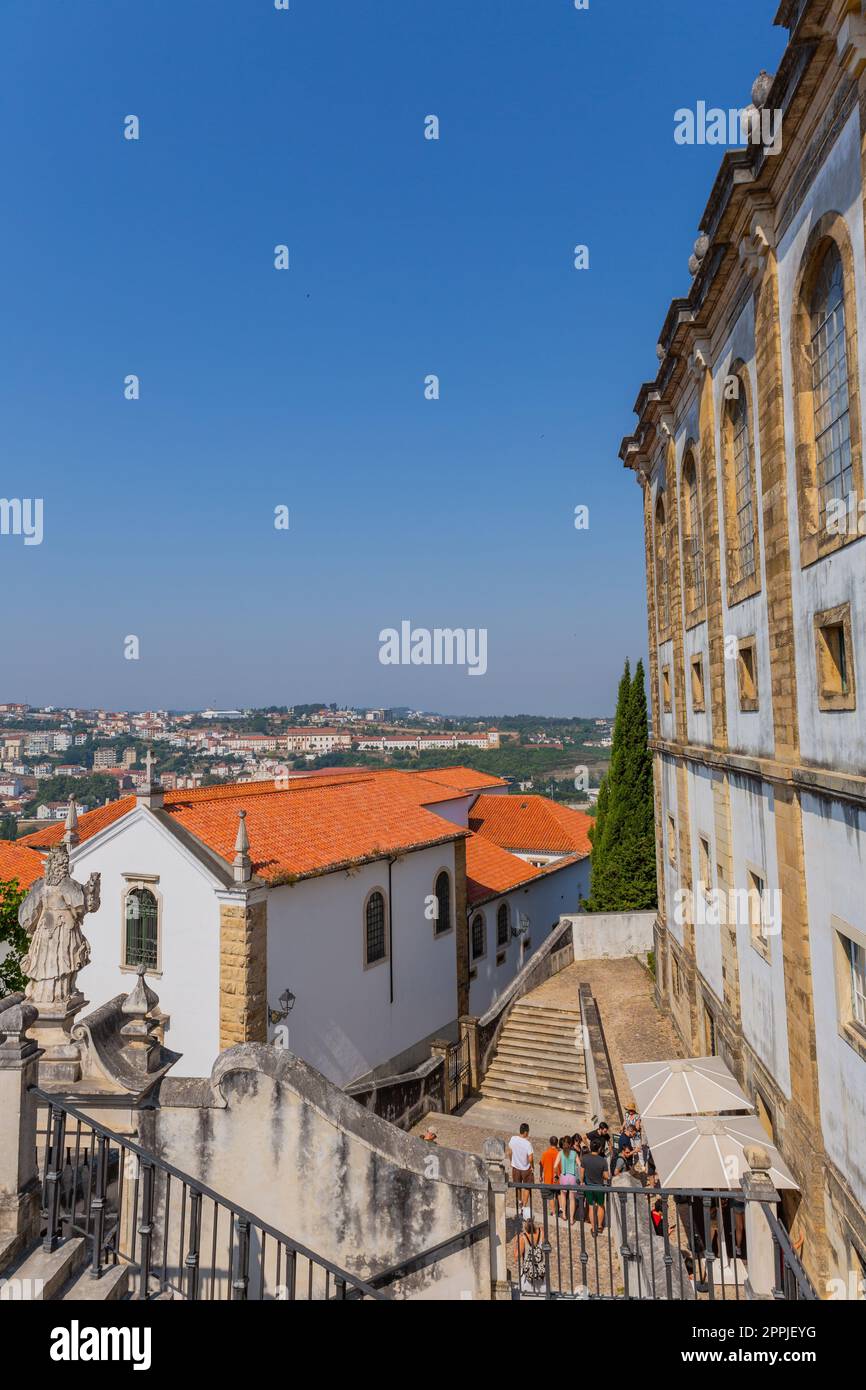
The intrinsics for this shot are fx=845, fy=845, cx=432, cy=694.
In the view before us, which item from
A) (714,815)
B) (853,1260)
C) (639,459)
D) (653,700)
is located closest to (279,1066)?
(853,1260)

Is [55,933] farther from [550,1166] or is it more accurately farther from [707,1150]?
[707,1150]

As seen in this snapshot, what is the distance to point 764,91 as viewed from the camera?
1000 centimetres

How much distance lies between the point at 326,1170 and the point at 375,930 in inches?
562

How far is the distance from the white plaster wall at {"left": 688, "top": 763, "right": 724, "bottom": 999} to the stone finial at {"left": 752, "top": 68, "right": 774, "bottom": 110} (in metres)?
10.2

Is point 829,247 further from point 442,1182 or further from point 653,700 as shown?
point 653,700

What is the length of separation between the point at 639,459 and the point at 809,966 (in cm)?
1558

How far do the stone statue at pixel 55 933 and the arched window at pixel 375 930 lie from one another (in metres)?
12.5

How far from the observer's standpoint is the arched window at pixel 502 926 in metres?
30.4

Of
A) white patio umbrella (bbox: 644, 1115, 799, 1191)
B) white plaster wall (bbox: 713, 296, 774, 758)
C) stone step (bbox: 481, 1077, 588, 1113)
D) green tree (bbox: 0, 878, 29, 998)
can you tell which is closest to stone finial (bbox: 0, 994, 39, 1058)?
white patio umbrella (bbox: 644, 1115, 799, 1191)

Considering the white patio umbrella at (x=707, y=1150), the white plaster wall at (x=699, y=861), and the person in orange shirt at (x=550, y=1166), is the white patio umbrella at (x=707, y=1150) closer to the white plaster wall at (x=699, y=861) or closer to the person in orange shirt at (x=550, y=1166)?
the person in orange shirt at (x=550, y=1166)

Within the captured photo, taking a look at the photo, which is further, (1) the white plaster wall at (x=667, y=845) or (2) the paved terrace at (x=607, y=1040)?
(1) the white plaster wall at (x=667, y=845)

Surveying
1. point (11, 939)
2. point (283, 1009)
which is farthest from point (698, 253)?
point (11, 939)

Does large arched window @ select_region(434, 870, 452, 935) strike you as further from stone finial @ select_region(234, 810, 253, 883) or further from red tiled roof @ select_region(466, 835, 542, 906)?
stone finial @ select_region(234, 810, 253, 883)

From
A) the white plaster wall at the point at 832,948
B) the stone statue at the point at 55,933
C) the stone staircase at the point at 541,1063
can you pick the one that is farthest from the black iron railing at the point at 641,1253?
the stone staircase at the point at 541,1063
